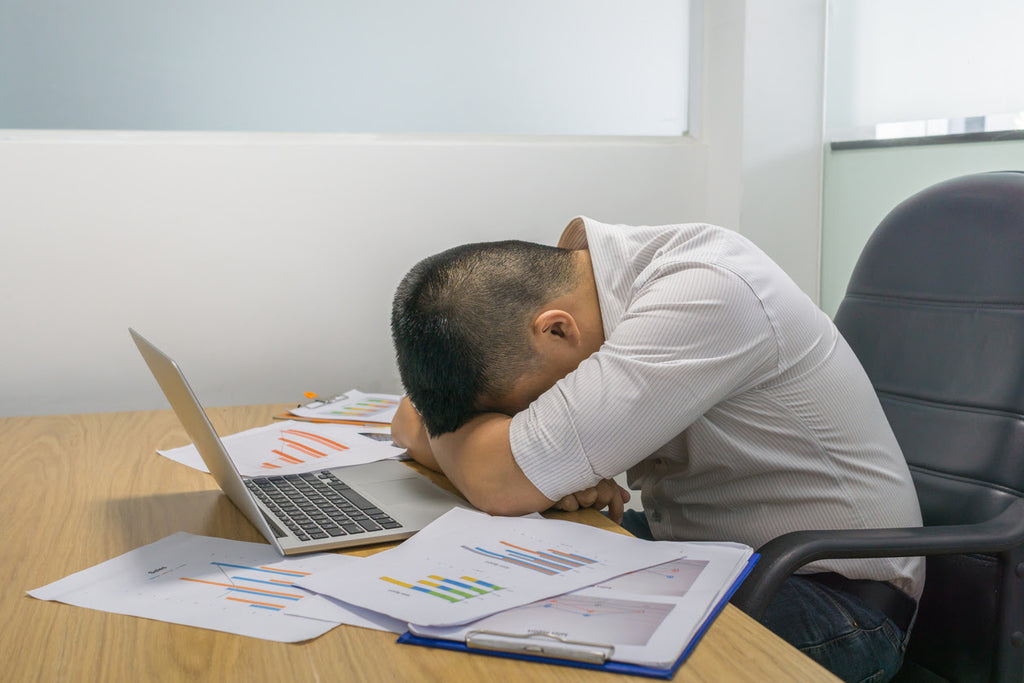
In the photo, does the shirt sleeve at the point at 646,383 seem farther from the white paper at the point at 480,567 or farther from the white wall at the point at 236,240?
the white wall at the point at 236,240

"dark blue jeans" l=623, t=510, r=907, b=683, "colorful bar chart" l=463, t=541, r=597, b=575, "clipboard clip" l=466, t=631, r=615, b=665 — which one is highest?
"clipboard clip" l=466, t=631, r=615, b=665

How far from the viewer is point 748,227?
2.16 meters

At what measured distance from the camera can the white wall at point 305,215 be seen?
70.8 inches

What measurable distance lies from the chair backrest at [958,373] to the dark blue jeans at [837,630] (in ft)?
0.36

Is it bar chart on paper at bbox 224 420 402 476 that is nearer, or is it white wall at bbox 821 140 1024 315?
bar chart on paper at bbox 224 420 402 476

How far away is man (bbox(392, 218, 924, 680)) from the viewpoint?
3.46ft

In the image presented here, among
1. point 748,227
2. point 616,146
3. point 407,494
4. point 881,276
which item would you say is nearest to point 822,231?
point 748,227

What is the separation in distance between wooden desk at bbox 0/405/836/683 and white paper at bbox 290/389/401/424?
41 cm

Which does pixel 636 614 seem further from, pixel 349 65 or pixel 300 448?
pixel 349 65

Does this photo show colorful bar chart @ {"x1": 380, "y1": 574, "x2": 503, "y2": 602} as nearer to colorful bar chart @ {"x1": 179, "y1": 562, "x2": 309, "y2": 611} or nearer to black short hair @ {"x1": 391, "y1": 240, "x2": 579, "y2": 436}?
colorful bar chart @ {"x1": 179, "y1": 562, "x2": 309, "y2": 611}

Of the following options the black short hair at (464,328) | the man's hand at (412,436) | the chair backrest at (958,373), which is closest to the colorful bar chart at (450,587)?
the black short hair at (464,328)

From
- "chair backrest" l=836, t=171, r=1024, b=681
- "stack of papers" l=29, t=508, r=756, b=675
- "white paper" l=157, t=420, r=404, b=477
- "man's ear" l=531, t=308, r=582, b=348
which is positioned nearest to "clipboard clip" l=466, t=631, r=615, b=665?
"stack of papers" l=29, t=508, r=756, b=675

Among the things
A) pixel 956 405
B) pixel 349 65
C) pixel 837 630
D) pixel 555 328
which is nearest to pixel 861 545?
pixel 837 630

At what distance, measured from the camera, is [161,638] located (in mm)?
758
